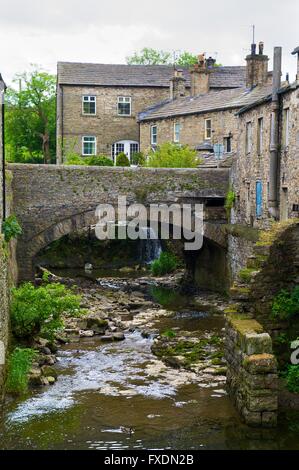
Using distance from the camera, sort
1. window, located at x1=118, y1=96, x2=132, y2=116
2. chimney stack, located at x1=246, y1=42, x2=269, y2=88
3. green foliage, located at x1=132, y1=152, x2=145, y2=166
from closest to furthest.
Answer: chimney stack, located at x1=246, y1=42, x2=269, y2=88 → green foliage, located at x1=132, y1=152, x2=145, y2=166 → window, located at x1=118, y1=96, x2=132, y2=116

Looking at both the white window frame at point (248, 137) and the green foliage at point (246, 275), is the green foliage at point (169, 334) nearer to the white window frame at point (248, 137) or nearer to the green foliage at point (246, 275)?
the green foliage at point (246, 275)

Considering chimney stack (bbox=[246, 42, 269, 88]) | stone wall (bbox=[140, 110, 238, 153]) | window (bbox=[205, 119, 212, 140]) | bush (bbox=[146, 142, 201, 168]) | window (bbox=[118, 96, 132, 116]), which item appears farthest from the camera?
window (bbox=[118, 96, 132, 116])

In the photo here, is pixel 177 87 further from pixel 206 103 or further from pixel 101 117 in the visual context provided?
pixel 206 103

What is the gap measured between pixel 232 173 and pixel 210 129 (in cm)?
1058

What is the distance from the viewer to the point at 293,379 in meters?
14.4

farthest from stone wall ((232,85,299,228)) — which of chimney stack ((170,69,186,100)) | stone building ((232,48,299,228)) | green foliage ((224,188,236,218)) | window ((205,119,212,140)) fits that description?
chimney stack ((170,69,186,100))

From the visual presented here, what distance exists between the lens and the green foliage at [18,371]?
1477 cm

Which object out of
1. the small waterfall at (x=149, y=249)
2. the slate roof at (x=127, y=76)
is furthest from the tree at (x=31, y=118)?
the small waterfall at (x=149, y=249)

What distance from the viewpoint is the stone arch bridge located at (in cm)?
2595

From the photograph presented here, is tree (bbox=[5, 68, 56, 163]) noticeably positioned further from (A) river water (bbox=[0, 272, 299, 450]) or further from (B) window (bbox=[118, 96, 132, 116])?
(A) river water (bbox=[0, 272, 299, 450])

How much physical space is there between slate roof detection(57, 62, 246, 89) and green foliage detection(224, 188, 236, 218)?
684 inches

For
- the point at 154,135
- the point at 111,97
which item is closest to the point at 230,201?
the point at 154,135

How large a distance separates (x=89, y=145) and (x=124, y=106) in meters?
3.56
